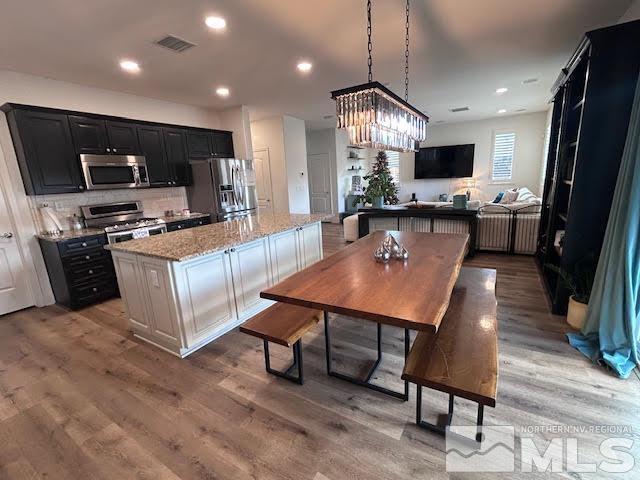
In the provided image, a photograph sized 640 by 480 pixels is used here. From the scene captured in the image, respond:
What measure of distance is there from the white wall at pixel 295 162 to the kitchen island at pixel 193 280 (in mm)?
3509

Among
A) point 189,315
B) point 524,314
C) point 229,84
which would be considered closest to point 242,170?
point 229,84

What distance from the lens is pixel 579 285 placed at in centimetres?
261

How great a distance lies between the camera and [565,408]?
177cm

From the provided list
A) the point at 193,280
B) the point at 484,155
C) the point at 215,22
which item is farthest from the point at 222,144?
the point at 484,155

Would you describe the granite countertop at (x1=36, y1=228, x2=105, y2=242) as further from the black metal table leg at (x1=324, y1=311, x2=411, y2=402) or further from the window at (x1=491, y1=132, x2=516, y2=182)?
the window at (x1=491, y1=132, x2=516, y2=182)

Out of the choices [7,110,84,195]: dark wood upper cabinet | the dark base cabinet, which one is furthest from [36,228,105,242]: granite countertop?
[7,110,84,195]: dark wood upper cabinet

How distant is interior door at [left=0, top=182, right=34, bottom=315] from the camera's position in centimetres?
338

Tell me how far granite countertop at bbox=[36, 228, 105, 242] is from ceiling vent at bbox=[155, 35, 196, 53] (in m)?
2.28

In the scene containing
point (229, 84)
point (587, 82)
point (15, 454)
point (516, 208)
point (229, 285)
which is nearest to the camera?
point (15, 454)

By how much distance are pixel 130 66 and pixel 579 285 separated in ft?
16.7

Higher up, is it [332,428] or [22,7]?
[22,7]

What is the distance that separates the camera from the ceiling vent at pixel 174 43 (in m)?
2.74

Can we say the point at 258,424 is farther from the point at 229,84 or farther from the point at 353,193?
the point at 353,193

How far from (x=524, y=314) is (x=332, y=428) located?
2.32m
